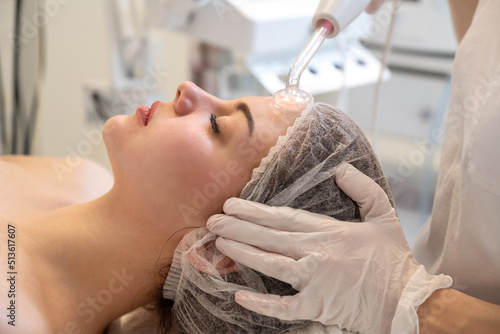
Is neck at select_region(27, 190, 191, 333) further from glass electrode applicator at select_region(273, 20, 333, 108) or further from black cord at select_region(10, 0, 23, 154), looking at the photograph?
black cord at select_region(10, 0, 23, 154)

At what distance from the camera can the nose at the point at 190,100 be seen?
3.81ft

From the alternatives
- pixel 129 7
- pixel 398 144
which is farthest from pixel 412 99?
pixel 129 7

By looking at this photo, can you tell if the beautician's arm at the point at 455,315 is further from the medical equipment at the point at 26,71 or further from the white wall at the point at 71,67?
the white wall at the point at 71,67

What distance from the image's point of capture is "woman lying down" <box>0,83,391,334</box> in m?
1.08

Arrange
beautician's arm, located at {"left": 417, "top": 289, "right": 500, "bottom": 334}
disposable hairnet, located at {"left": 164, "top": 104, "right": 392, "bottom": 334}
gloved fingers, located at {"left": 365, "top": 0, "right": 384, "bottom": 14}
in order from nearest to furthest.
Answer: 1. beautician's arm, located at {"left": 417, "top": 289, "right": 500, "bottom": 334}
2. disposable hairnet, located at {"left": 164, "top": 104, "right": 392, "bottom": 334}
3. gloved fingers, located at {"left": 365, "top": 0, "right": 384, "bottom": 14}

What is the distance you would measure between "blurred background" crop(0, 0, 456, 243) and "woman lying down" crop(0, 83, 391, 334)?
0.61 m

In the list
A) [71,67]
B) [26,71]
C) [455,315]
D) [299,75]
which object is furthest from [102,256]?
[71,67]

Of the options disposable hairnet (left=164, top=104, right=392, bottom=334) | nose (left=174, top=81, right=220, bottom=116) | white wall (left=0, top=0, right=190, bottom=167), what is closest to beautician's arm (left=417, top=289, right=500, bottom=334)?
disposable hairnet (left=164, top=104, right=392, bottom=334)

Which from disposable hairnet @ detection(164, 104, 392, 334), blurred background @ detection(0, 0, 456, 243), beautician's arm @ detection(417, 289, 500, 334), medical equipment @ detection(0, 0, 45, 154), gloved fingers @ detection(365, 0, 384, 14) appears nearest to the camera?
beautician's arm @ detection(417, 289, 500, 334)

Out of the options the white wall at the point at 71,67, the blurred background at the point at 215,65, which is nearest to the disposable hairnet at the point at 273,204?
the blurred background at the point at 215,65

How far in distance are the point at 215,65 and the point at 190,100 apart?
1771 millimetres

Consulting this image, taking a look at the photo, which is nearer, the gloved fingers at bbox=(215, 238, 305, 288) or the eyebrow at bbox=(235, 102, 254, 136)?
the gloved fingers at bbox=(215, 238, 305, 288)

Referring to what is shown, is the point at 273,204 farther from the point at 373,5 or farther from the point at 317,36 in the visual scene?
the point at 373,5

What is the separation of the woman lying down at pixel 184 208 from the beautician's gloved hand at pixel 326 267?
0.05m
